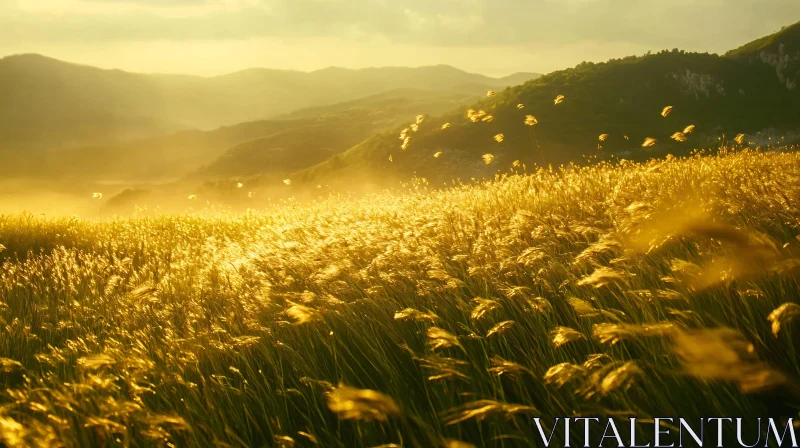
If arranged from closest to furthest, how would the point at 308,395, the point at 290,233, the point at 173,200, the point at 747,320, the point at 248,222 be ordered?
the point at 747,320 < the point at 308,395 < the point at 290,233 < the point at 248,222 < the point at 173,200

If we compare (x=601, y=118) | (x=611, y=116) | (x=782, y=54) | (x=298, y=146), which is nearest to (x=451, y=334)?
(x=601, y=118)

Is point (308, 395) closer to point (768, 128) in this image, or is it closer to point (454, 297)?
point (454, 297)

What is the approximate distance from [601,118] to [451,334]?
5294cm

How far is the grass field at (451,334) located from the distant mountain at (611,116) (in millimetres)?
36116

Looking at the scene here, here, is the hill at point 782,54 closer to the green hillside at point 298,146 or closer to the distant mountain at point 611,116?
the distant mountain at point 611,116

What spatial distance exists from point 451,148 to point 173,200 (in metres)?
42.7

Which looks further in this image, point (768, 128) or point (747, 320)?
point (768, 128)

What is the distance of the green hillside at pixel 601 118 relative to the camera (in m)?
45.2

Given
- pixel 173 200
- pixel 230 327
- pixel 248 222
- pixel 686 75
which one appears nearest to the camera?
pixel 230 327

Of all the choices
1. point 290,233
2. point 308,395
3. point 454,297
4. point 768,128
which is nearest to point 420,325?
point 454,297

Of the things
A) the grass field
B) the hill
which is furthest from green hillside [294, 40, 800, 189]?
the grass field

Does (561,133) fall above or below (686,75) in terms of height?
below

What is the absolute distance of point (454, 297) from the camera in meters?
3.96

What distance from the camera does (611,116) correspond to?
52.1 meters
